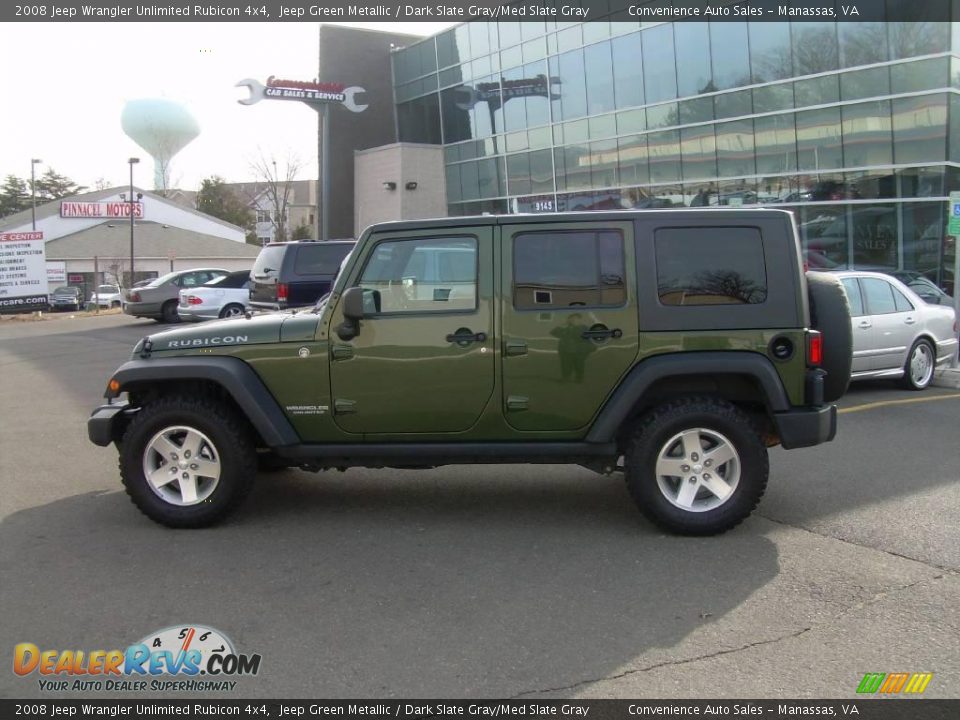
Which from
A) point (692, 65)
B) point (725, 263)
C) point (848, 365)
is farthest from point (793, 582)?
point (692, 65)

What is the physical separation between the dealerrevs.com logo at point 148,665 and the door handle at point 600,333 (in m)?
2.66

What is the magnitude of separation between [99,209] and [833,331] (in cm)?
6911

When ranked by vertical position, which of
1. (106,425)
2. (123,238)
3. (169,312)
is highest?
(123,238)

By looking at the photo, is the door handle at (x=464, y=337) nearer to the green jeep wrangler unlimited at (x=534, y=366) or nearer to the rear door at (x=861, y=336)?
the green jeep wrangler unlimited at (x=534, y=366)

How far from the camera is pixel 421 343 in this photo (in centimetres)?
540

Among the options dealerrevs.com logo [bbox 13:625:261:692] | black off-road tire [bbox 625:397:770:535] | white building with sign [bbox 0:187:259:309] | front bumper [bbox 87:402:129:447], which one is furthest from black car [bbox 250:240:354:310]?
white building with sign [bbox 0:187:259:309]

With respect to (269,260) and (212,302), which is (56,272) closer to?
(212,302)

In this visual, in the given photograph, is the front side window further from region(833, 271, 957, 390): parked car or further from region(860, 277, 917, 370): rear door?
region(860, 277, 917, 370): rear door

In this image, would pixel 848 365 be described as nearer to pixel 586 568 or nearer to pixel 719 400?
pixel 719 400

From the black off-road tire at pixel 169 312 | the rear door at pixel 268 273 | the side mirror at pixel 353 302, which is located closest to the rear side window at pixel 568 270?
the side mirror at pixel 353 302

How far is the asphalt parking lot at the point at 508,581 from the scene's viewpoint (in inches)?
144

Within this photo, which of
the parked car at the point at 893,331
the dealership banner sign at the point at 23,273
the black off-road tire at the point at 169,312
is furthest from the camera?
the dealership banner sign at the point at 23,273

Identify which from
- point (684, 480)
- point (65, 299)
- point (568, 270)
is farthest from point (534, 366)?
point (65, 299)

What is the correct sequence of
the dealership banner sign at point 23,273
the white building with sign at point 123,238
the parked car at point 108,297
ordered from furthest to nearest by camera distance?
the white building with sign at point 123,238, the parked car at point 108,297, the dealership banner sign at point 23,273
